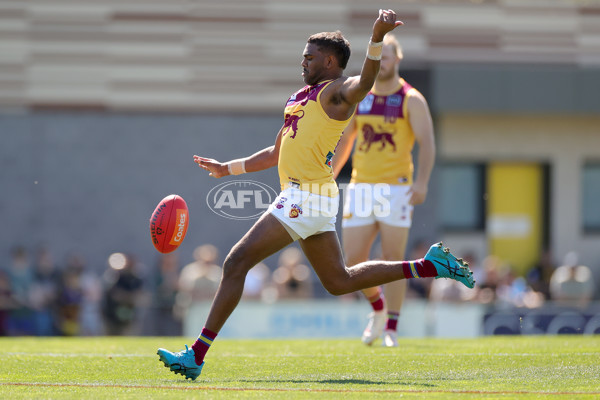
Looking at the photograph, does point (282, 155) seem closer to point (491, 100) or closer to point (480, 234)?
point (491, 100)

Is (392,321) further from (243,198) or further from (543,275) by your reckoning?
(543,275)

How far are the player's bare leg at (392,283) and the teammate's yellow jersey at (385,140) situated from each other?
435 millimetres

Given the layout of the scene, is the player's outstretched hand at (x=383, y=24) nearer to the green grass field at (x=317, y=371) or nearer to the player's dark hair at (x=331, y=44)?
the player's dark hair at (x=331, y=44)

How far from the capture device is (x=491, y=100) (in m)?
18.8

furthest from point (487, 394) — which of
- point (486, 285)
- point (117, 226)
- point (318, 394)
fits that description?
point (117, 226)

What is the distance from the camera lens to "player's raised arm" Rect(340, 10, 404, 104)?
6.11 meters

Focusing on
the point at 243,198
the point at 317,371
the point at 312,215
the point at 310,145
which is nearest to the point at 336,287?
the point at 312,215

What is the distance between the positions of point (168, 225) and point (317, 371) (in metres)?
1.51

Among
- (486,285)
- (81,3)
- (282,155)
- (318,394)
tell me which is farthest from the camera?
(81,3)

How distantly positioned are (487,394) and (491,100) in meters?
13.6

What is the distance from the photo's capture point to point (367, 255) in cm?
877

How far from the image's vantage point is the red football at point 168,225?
732cm

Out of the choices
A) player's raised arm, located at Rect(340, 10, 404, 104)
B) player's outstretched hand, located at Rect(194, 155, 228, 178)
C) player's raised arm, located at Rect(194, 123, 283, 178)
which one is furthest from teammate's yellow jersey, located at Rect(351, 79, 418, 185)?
player's raised arm, located at Rect(340, 10, 404, 104)

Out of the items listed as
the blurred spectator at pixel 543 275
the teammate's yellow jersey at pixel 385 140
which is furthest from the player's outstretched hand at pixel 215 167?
the blurred spectator at pixel 543 275
